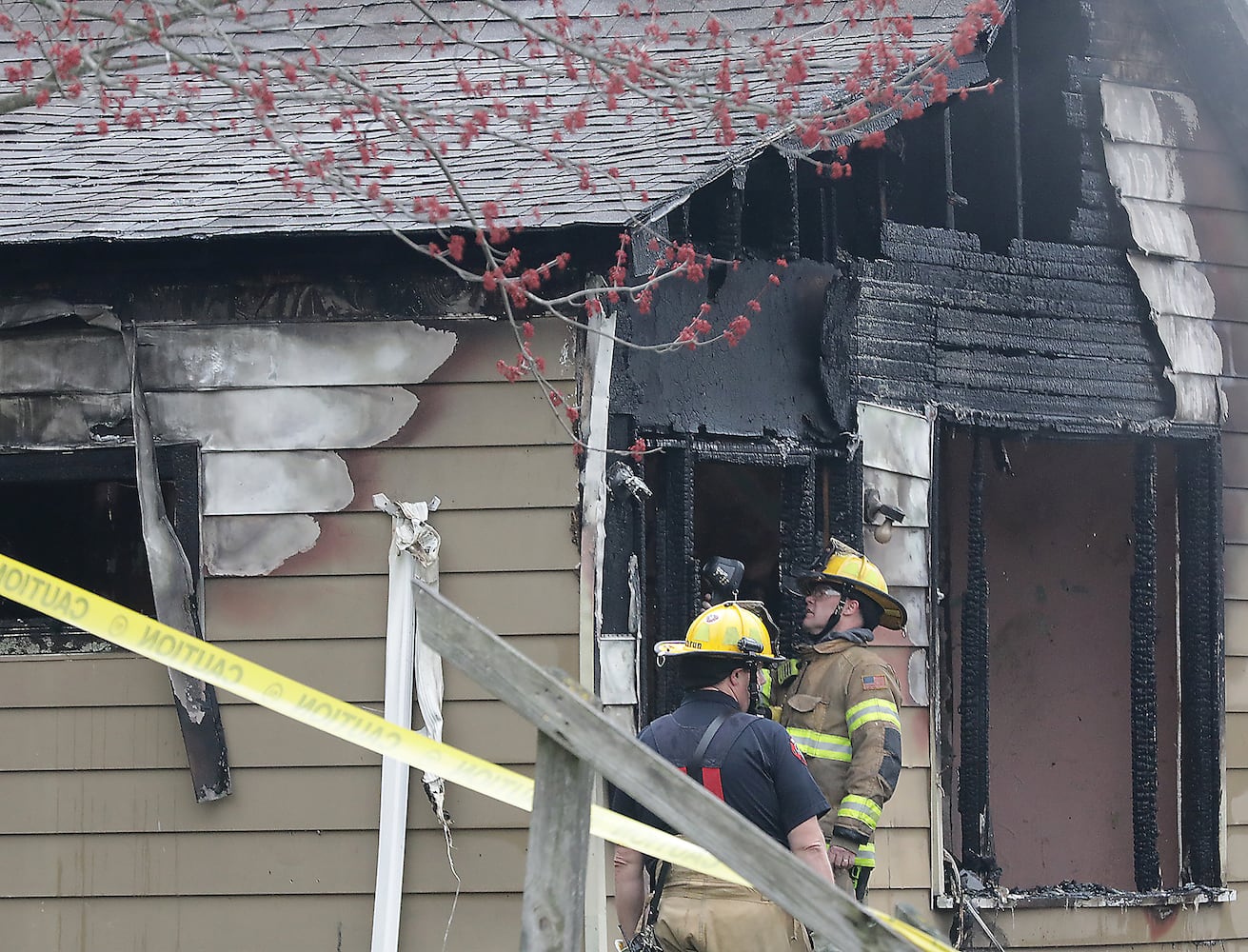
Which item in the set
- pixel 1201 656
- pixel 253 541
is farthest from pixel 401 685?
pixel 1201 656

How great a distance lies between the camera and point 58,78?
200 inches

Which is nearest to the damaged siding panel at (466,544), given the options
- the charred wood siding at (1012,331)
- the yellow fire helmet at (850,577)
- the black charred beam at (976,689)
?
the yellow fire helmet at (850,577)

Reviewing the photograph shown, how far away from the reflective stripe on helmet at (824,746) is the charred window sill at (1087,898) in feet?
5.96

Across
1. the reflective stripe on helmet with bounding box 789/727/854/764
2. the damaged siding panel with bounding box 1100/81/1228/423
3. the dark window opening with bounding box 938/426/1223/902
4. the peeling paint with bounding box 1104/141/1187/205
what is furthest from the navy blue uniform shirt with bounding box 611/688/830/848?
the peeling paint with bounding box 1104/141/1187/205

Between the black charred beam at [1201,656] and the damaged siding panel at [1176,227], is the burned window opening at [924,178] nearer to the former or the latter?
the damaged siding panel at [1176,227]

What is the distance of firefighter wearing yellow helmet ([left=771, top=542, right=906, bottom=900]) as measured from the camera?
227 inches

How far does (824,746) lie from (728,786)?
122 cm

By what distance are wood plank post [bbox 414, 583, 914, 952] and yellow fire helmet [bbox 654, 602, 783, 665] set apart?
2092 mm

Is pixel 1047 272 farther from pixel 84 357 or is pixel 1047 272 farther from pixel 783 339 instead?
pixel 84 357

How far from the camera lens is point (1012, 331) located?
785 cm

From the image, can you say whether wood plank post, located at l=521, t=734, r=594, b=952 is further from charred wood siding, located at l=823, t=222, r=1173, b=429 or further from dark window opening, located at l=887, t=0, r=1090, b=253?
dark window opening, located at l=887, t=0, r=1090, b=253

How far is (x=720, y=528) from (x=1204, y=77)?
332cm

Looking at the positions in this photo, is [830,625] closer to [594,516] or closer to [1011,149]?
[594,516]

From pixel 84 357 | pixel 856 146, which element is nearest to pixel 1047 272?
pixel 856 146
